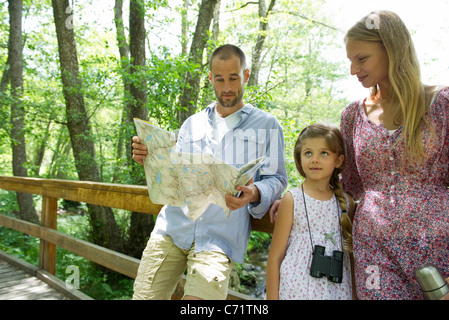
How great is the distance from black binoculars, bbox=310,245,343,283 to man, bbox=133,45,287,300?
1.01 feet

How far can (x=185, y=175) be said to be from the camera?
128 centimetres

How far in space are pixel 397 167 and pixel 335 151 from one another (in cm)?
25

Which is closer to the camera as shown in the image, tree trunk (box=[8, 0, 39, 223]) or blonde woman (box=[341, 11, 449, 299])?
blonde woman (box=[341, 11, 449, 299])

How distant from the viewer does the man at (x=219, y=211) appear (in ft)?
4.52

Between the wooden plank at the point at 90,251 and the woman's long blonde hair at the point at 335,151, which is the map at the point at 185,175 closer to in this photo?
the woman's long blonde hair at the point at 335,151

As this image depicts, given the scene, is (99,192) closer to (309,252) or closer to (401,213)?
(309,252)

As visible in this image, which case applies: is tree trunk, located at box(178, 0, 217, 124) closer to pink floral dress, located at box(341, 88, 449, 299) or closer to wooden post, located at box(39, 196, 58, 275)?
wooden post, located at box(39, 196, 58, 275)

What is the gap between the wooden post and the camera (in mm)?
3135

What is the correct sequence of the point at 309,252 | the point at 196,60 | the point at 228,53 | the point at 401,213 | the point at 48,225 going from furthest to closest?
the point at 196,60 < the point at 48,225 < the point at 228,53 < the point at 309,252 < the point at 401,213

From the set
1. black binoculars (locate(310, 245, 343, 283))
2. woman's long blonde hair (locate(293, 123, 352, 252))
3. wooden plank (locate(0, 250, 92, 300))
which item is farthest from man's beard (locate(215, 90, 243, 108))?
wooden plank (locate(0, 250, 92, 300))

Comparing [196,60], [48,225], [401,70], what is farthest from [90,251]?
[196,60]

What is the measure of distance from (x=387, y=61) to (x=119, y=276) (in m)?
5.39
